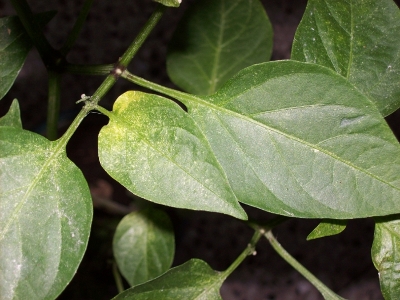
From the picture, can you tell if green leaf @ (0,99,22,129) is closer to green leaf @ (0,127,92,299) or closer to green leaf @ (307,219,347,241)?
green leaf @ (0,127,92,299)

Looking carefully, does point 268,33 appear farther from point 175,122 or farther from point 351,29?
point 175,122

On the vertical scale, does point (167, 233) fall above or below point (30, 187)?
below

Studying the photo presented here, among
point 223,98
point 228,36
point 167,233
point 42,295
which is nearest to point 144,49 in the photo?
point 228,36

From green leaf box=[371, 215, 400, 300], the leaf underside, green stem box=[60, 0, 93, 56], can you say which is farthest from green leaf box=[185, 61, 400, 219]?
green stem box=[60, 0, 93, 56]

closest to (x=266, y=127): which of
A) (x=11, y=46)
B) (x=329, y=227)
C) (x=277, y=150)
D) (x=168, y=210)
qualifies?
(x=277, y=150)

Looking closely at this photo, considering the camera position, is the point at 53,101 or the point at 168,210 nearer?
the point at 53,101

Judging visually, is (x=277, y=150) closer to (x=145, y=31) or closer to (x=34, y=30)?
(x=145, y=31)
